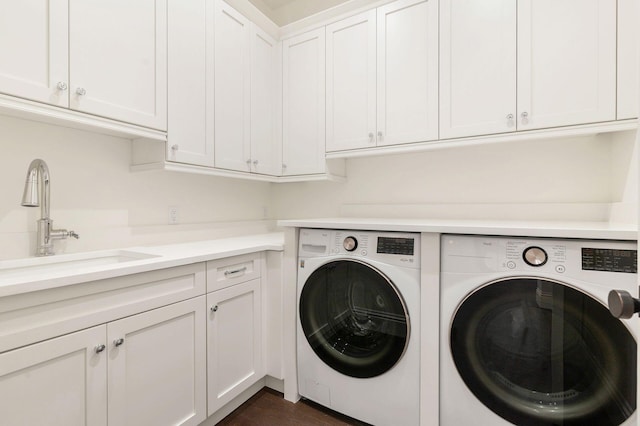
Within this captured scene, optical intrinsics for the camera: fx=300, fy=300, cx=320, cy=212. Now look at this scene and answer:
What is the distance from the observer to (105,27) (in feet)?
4.52

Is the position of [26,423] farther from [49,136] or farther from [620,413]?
[620,413]

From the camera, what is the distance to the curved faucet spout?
120 centimetres

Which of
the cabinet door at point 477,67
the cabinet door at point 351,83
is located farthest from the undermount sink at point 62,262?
the cabinet door at point 477,67

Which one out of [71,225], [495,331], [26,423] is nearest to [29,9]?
[71,225]

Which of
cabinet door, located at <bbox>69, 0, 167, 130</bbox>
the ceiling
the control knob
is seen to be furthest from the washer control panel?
the ceiling

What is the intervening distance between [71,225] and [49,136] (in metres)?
0.44

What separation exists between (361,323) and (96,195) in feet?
5.16

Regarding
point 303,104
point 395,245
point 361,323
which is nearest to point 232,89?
point 303,104

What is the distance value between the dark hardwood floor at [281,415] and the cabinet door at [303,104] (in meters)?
1.53

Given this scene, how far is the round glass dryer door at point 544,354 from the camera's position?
1.06m

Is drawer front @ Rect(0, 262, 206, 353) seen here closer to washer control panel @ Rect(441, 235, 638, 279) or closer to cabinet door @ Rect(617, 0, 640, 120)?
washer control panel @ Rect(441, 235, 638, 279)

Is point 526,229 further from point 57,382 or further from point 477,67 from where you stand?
point 57,382

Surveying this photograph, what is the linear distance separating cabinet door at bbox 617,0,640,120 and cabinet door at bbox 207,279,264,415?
205 centimetres

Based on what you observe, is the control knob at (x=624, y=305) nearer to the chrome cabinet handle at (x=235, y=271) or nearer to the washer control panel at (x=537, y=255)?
the washer control panel at (x=537, y=255)
